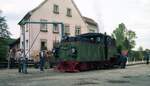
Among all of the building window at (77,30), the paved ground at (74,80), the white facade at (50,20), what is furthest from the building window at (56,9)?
the paved ground at (74,80)

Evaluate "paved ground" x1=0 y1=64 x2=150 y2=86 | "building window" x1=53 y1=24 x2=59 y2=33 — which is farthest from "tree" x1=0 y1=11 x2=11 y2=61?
"paved ground" x1=0 y1=64 x2=150 y2=86

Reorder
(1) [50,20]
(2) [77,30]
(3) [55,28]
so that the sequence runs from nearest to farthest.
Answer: (1) [50,20] → (3) [55,28] → (2) [77,30]

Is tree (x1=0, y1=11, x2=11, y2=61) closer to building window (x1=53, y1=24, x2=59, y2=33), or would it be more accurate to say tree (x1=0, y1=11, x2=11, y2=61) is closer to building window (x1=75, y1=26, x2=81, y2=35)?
building window (x1=53, y1=24, x2=59, y2=33)

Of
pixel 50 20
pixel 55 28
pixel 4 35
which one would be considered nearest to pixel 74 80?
pixel 4 35

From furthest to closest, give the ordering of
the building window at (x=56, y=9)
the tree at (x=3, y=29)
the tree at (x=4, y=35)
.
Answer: the building window at (x=56, y=9) → the tree at (x=3, y=29) → the tree at (x=4, y=35)

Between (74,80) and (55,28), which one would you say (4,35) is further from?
(74,80)

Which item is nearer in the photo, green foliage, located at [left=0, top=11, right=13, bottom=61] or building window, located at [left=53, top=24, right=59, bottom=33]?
green foliage, located at [left=0, top=11, right=13, bottom=61]

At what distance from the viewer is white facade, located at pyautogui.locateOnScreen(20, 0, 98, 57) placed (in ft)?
154

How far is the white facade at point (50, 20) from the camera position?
154ft

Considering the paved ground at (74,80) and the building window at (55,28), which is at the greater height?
the building window at (55,28)

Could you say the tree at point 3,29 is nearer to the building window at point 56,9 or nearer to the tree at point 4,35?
the tree at point 4,35

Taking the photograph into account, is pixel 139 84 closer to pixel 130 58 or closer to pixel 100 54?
pixel 100 54

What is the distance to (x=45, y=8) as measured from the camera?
48.6 m

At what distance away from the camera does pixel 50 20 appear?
49.0 m
